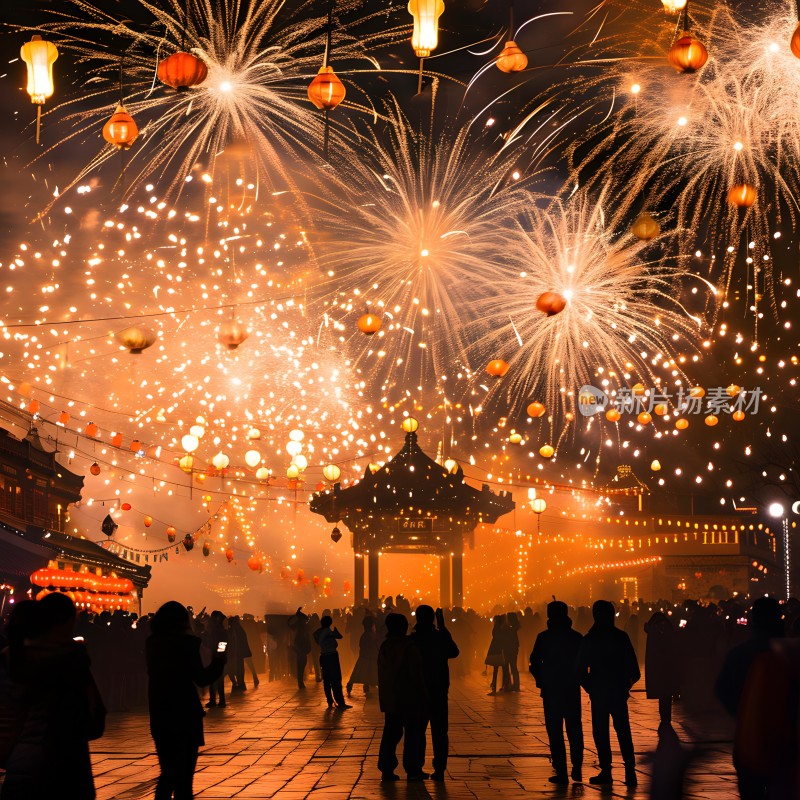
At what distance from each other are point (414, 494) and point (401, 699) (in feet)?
63.9

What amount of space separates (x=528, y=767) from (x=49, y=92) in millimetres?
8702

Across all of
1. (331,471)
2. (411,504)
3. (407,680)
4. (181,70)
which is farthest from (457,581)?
(407,680)

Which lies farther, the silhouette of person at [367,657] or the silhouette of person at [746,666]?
the silhouette of person at [367,657]

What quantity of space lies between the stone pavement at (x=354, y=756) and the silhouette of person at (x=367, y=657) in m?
2.36

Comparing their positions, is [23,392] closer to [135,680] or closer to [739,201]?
[135,680]

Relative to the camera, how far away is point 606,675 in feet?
29.5

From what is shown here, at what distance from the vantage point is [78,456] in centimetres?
4700

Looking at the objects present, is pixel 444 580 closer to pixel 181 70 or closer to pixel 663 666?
pixel 663 666

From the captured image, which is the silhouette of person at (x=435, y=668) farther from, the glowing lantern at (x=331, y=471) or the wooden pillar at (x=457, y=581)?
the wooden pillar at (x=457, y=581)

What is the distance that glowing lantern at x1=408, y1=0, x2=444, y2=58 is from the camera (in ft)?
37.8

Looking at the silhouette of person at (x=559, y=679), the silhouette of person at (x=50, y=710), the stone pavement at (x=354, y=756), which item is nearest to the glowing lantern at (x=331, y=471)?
the stone pavement at (x=354, y=756)

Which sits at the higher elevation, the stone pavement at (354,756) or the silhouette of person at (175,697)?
the silhouette of person at (175,697)

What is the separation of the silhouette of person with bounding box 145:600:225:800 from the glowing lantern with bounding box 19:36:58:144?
7.48 m

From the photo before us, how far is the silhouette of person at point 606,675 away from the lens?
8.99 metres
